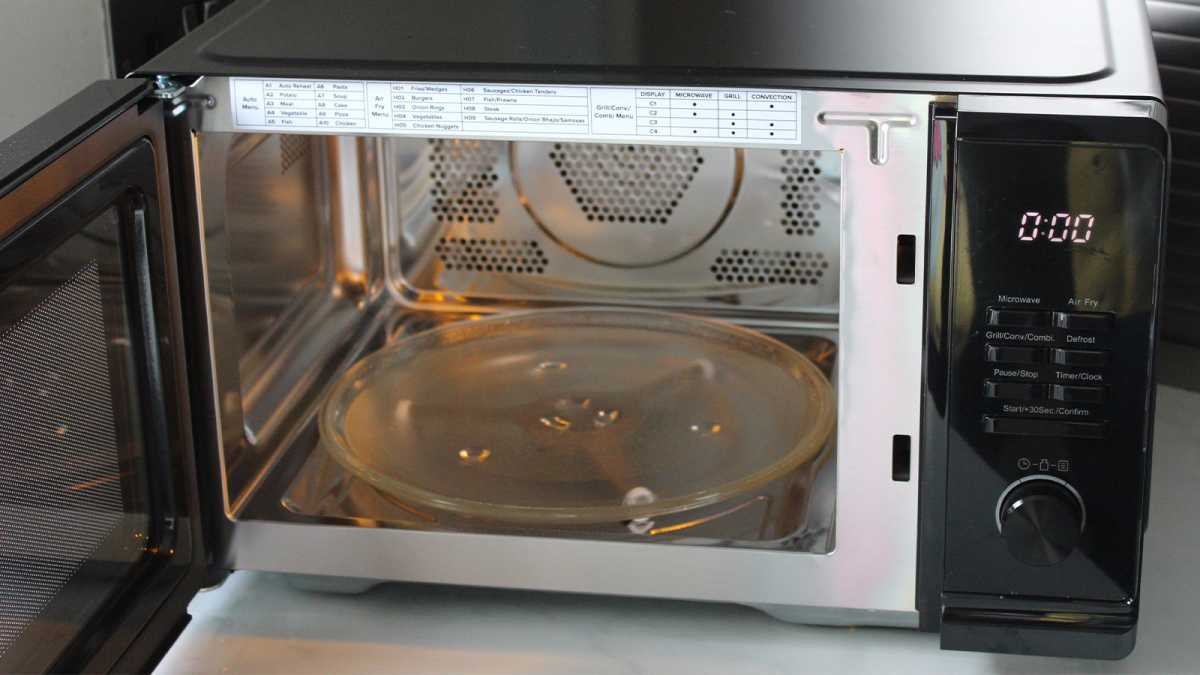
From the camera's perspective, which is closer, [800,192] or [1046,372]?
[1046,372]

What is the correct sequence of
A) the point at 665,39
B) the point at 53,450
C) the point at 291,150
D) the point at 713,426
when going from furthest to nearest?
the point at 291,150, the point at 713,426, the point at 665,39, the point at 53,450

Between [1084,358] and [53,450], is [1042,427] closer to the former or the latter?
[1084,358]

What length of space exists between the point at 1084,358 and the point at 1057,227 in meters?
0.07

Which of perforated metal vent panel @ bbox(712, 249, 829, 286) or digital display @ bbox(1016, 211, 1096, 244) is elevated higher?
digital display @ bbox(1016, 211, 1096, 244)

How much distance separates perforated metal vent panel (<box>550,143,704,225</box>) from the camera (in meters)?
1.13

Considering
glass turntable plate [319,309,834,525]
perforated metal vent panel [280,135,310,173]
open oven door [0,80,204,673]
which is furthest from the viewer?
perforated metal vent panel [280,135,310,173]

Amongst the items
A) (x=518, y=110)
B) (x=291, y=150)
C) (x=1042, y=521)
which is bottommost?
(x=1042, y=521)

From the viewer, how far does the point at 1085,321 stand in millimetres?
746

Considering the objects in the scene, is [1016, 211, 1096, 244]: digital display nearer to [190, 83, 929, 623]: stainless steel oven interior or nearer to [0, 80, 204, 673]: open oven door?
[190, 83, 929, 623]: stainless steel oven interior

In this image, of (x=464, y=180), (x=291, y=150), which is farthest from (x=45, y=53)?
(x=464, y=180)

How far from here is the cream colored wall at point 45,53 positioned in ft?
3.23

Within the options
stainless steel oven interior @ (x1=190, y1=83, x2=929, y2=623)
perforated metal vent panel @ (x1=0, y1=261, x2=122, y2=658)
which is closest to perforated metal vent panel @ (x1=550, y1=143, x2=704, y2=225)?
stainless steel oven interior @ (x1=190, y1=83, x2=929, y2=623)

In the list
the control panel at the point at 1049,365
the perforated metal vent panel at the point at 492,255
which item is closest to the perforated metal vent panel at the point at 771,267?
the perforated metal vent panel at the point at 492,255

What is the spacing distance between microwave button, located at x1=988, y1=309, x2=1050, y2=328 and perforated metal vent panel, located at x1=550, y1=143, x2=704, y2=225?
0.41 m
